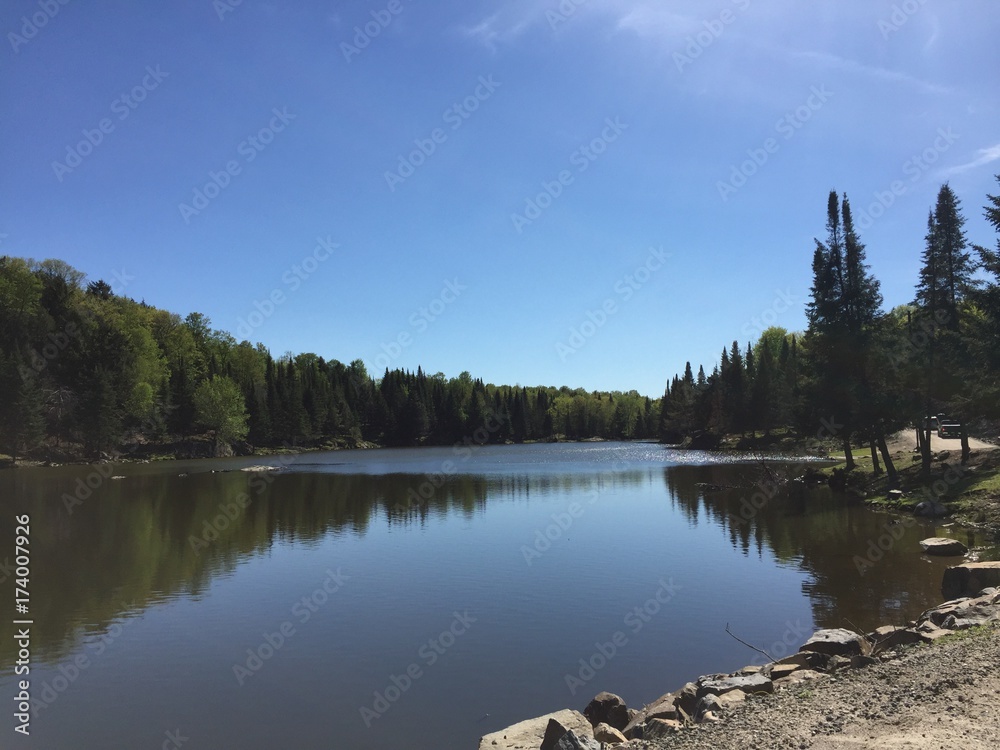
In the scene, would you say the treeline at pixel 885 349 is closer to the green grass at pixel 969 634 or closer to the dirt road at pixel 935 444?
the dirt road at pixel 935 444

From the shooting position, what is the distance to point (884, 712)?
26.4 feet

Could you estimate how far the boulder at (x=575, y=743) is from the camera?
8.02 metres

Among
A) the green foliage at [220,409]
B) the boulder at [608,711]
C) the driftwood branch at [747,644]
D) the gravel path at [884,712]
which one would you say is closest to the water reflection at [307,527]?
the driftwood branch at [747,644]

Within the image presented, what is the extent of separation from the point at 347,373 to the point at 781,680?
148162 millimetres

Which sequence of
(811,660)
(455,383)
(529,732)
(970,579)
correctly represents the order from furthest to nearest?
(455,383) < (970,579) < (811,660) < (529,732)

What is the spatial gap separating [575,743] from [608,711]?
9.59 ft

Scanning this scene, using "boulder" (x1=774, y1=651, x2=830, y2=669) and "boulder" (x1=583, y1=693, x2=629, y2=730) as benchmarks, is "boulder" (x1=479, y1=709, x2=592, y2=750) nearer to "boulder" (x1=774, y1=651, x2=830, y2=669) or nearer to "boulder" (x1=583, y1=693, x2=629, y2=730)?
"boulder" (x1=583, y1=693, x2=629, y2=730)

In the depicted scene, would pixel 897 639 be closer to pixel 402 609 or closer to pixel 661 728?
pixel 661 728

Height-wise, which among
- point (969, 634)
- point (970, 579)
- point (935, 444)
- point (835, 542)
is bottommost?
point (835, 542)

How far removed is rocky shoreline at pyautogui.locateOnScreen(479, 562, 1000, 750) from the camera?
28.3ft

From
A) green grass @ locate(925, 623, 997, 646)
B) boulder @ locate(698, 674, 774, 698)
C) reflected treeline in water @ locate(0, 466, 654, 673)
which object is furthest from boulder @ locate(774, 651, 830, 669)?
reflected treeline in water @ locate(0, 466, 654, 673)

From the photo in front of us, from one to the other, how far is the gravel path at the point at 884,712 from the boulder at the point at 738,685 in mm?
437

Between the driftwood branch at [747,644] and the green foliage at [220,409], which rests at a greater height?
the green foliage at [220,409]

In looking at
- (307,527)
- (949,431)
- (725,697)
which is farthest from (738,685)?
(949,431)
